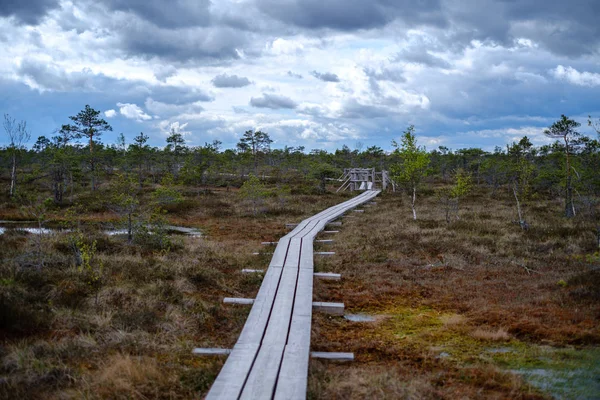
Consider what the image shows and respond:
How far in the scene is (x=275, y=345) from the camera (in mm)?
6125

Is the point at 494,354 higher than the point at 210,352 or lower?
lower

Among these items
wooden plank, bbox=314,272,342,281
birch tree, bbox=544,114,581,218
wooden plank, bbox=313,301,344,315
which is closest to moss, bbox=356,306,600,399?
wooden plank, bbox=313,301,344,315

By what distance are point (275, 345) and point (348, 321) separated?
7.87 feet

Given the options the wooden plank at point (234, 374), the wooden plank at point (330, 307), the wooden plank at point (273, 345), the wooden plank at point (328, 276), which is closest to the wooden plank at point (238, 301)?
the wooden plank at point (273, 345)

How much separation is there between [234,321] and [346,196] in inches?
1086

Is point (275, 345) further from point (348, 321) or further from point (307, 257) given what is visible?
point (307, 257)

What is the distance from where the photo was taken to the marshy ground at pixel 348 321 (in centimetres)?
526

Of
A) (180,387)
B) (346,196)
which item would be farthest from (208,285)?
(346,196)

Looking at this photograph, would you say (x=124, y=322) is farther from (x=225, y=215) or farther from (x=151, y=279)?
(x=225, y=215)

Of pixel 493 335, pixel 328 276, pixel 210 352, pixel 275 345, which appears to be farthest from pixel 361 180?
pixel 210 352

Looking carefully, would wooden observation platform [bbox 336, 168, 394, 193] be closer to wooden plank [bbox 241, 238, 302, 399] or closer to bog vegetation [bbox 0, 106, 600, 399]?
bog vegetation [bbox 0, 106, 600, 399]

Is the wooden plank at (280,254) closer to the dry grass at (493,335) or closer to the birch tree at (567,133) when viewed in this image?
the dry grass at (493,335)

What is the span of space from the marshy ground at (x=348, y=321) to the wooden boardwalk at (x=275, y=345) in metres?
0.27

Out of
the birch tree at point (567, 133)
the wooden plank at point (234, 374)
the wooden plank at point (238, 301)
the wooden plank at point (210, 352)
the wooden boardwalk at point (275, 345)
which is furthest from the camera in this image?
the birch tree at point (567, 133)
